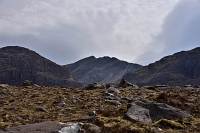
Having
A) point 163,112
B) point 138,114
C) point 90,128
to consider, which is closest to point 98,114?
point 138,114

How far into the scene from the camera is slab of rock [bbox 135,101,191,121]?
2548 cm

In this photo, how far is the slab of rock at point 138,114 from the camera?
24.1 metres

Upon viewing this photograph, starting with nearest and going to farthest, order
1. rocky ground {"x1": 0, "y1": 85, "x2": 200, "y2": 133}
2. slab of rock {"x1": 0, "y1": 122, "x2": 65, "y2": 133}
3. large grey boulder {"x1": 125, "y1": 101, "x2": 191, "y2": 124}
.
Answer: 1. slab of rock {"x1": 0, "y1": 122, "x2": 65, "y2": 133}
2. rocky ground {"x1": 0, "y1": 85, "x2": 200, "y2": 133}
3. large grey boulder {"x1": 125, "y1": 101, "x2": 191, "y2": 124}

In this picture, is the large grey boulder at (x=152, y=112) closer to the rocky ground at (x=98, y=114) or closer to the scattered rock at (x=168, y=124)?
the rocky ground at (x=98, y=114)

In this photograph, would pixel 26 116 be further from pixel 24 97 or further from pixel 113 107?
pixel 24 97

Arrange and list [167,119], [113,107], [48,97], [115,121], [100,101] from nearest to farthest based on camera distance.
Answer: [115,121]
[167,119]
[113,107]
[100,101]
[48,97]

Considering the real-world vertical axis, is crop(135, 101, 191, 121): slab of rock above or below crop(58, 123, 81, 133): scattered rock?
above

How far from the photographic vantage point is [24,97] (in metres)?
34.1

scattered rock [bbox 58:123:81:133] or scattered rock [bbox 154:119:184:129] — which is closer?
scattered rock [bbox 58:123:81:133]

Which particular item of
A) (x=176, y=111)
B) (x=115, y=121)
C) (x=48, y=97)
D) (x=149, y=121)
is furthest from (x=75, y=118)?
(x=48, y=97)

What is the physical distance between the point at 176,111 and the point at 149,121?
2.74 meters

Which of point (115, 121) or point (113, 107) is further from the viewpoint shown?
point (113, 107)

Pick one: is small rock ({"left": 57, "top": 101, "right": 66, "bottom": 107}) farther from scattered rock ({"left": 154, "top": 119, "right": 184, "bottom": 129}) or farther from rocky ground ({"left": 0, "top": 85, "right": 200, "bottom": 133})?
scattered rock ({"left": 154, "top": 119, "right": 184, "bottom": 129})

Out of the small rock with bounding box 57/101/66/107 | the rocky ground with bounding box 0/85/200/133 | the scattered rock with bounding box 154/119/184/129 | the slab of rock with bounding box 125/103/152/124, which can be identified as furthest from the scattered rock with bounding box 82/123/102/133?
the small rock with bounding box 57/101/66/107
